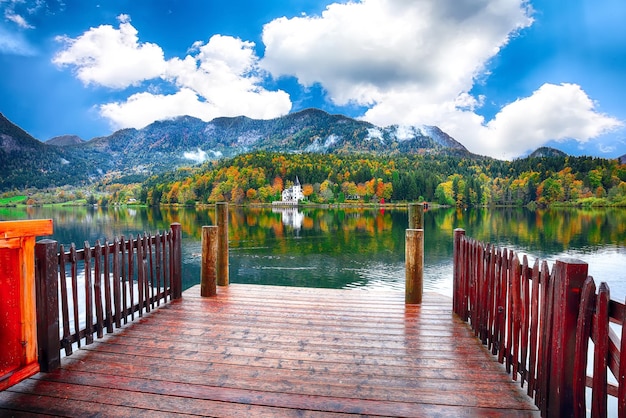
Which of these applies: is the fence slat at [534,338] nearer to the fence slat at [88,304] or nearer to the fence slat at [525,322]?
the fence slat at [525,322]

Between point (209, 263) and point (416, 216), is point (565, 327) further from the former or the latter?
point (209, 263)

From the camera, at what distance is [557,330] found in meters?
2.45

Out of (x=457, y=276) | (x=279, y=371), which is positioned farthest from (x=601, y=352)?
(x=457, y=276)

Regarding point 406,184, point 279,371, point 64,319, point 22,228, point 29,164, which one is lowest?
point 279,371

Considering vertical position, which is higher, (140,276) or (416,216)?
(416,216)

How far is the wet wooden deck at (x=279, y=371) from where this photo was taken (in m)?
2.87

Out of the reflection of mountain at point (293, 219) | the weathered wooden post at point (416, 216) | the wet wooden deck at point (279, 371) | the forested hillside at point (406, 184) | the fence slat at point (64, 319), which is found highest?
the forested hillside at point (406, 184)

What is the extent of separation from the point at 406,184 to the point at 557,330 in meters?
116

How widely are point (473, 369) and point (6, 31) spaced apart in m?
240

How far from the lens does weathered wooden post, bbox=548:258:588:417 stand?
235 cm

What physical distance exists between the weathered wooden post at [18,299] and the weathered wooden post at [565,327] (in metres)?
4.12

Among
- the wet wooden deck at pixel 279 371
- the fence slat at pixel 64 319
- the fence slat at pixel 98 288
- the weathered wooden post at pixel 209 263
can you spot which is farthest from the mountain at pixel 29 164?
the wet wooden deck at pixel 279 371

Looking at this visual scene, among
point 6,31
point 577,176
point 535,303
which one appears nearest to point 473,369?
point 535,303

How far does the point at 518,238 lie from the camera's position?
34.9 meters
